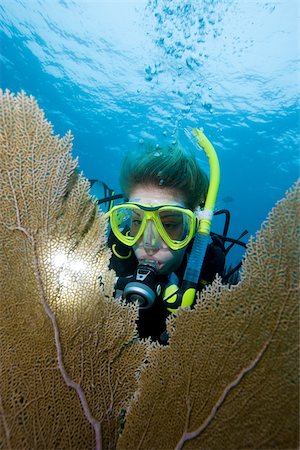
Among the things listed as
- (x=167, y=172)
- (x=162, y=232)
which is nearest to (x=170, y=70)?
(x=167, y=172)

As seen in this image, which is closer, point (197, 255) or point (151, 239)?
point (197, 255)

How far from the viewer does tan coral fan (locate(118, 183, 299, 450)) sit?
1.71m

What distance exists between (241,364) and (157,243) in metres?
2.02

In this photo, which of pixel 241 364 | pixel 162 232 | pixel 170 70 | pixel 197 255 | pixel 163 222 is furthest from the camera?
→ pixel 170 70

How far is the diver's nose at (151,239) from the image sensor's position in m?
3.65

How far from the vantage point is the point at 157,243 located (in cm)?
370

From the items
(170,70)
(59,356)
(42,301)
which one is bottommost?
(59,356)

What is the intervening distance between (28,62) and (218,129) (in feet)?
50.2

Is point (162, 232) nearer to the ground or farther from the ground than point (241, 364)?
farther from the ground

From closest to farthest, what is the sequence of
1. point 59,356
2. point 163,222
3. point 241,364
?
point 241,364 → point 59,356 → point 163,222

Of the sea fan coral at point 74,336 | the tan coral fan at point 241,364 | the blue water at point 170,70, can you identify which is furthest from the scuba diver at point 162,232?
the blue water at point 170,70

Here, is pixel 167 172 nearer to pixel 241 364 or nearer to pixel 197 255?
pixel 197 255

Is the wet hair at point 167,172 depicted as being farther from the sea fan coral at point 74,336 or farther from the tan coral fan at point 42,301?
the tan coral fan at point 42,301

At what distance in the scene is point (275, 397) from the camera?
1.74 meters
